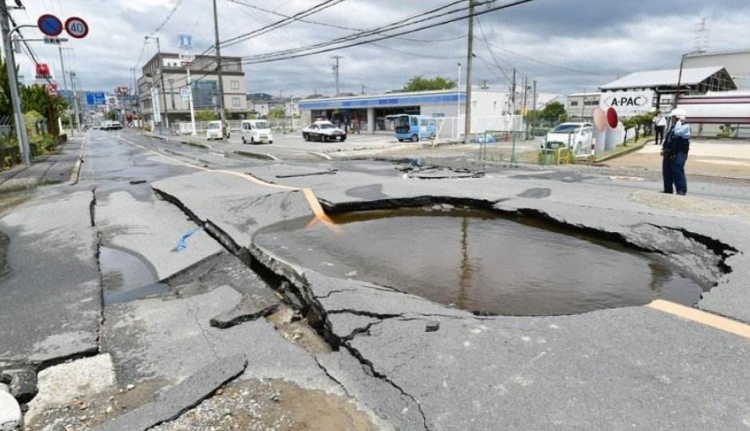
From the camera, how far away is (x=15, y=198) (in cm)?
1070

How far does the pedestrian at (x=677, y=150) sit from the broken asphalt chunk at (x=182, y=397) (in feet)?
29.9

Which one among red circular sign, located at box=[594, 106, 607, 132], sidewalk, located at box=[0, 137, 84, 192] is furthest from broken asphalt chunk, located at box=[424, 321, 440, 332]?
red circular sign, located at box=[594, 106, 607, 132]

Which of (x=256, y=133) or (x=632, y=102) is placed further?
(x=632, y=102)

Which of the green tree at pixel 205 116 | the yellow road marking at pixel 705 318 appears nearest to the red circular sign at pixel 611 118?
the yellow road marking at pixel 705 318

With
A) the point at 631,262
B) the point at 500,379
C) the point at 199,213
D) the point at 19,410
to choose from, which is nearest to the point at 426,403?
the point at 500,379

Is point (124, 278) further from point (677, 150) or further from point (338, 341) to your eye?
point (677, 150)

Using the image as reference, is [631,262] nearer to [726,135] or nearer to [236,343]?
[236,343]

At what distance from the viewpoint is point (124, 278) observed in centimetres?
540

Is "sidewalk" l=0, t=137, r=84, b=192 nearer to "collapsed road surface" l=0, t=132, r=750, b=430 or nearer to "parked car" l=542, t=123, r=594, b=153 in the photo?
"collapsed road surface" l=0, t=132, r=750, b=430

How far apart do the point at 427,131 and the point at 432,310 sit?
29845 mm

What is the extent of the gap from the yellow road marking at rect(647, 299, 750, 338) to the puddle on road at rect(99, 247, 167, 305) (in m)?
4.92

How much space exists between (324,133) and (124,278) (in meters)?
29.5

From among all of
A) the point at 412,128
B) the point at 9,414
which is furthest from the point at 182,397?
the point at 412,128

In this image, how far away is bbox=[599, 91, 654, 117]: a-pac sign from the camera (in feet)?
109
